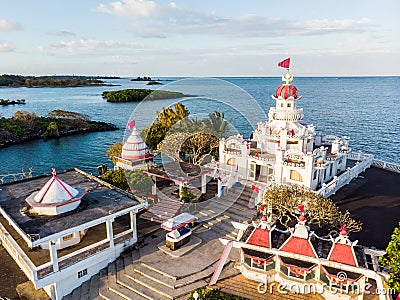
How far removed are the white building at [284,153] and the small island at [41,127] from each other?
153 ft

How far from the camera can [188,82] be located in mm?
19891

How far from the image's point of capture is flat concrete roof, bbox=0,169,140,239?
49.8 ft

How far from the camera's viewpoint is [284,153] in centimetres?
2238

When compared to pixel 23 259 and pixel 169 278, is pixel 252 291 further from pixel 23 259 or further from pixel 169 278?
pixel 23 259

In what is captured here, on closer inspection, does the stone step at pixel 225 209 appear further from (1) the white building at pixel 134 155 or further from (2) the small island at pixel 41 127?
(2) the small island at pixel 41 127

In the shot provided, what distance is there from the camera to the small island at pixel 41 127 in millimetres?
56516

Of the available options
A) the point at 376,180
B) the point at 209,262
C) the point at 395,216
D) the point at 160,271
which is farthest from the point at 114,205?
the point at 376,180

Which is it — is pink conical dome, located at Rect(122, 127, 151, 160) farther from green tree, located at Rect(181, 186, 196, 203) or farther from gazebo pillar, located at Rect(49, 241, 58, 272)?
gazebo pillar, located at Rect(49, 241, 58, 272)

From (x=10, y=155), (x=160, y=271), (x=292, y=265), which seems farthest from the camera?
(x=10, y=155)

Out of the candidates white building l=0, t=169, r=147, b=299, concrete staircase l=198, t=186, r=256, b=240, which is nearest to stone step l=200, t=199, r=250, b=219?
concrete staircase l=198, t=186, r=256, b=240

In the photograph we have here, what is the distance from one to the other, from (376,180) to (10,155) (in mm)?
50368

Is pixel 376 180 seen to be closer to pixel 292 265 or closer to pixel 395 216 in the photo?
pixel 395 216

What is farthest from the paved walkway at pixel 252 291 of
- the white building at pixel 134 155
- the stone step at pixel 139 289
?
the white building at pixel 134 155

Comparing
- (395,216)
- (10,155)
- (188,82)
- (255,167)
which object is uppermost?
(188,82)
